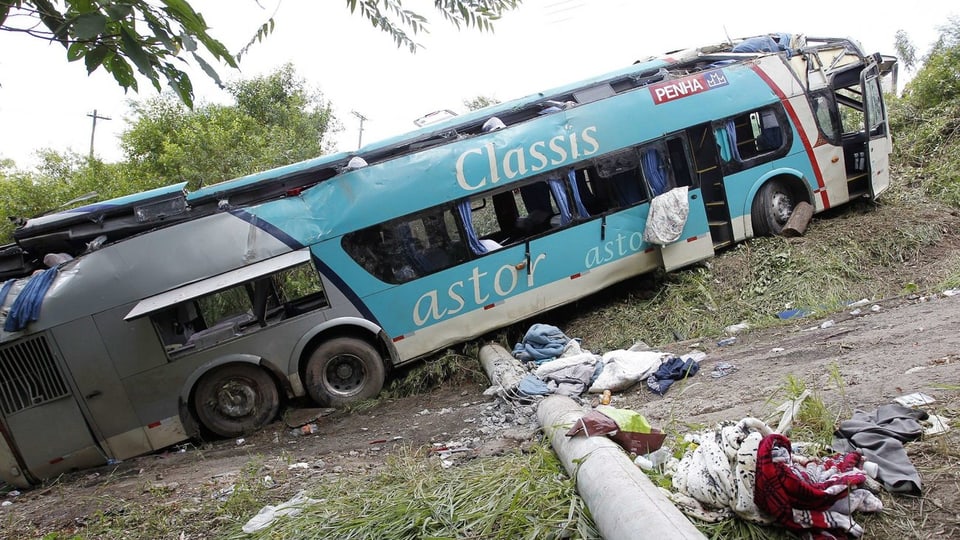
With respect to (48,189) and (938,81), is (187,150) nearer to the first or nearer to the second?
(48,189)

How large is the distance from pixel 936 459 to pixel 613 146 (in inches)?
222

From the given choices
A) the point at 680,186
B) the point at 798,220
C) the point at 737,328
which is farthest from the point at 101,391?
the point at 798,220

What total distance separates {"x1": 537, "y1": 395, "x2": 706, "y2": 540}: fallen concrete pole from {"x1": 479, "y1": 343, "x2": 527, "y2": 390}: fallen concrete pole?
2151mm

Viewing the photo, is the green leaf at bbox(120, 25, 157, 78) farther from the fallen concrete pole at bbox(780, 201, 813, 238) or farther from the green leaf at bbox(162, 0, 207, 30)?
the fallen concrete pole at bbox(780, 201, 813, 238)

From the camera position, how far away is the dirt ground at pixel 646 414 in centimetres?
378

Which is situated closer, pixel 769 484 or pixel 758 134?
pixel 769 484

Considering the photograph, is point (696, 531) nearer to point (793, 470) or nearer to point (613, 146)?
point (793, 470)

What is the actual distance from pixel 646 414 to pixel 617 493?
187 centimetres

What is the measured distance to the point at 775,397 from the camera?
4.13 metres

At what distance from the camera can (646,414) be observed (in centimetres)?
457

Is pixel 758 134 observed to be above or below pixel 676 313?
above

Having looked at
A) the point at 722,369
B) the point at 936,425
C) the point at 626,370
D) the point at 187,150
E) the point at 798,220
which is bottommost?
the point at 722,369

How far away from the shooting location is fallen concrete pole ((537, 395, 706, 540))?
2.47 m

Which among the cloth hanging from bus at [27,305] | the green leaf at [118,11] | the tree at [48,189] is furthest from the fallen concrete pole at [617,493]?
the tree at [48,189]
